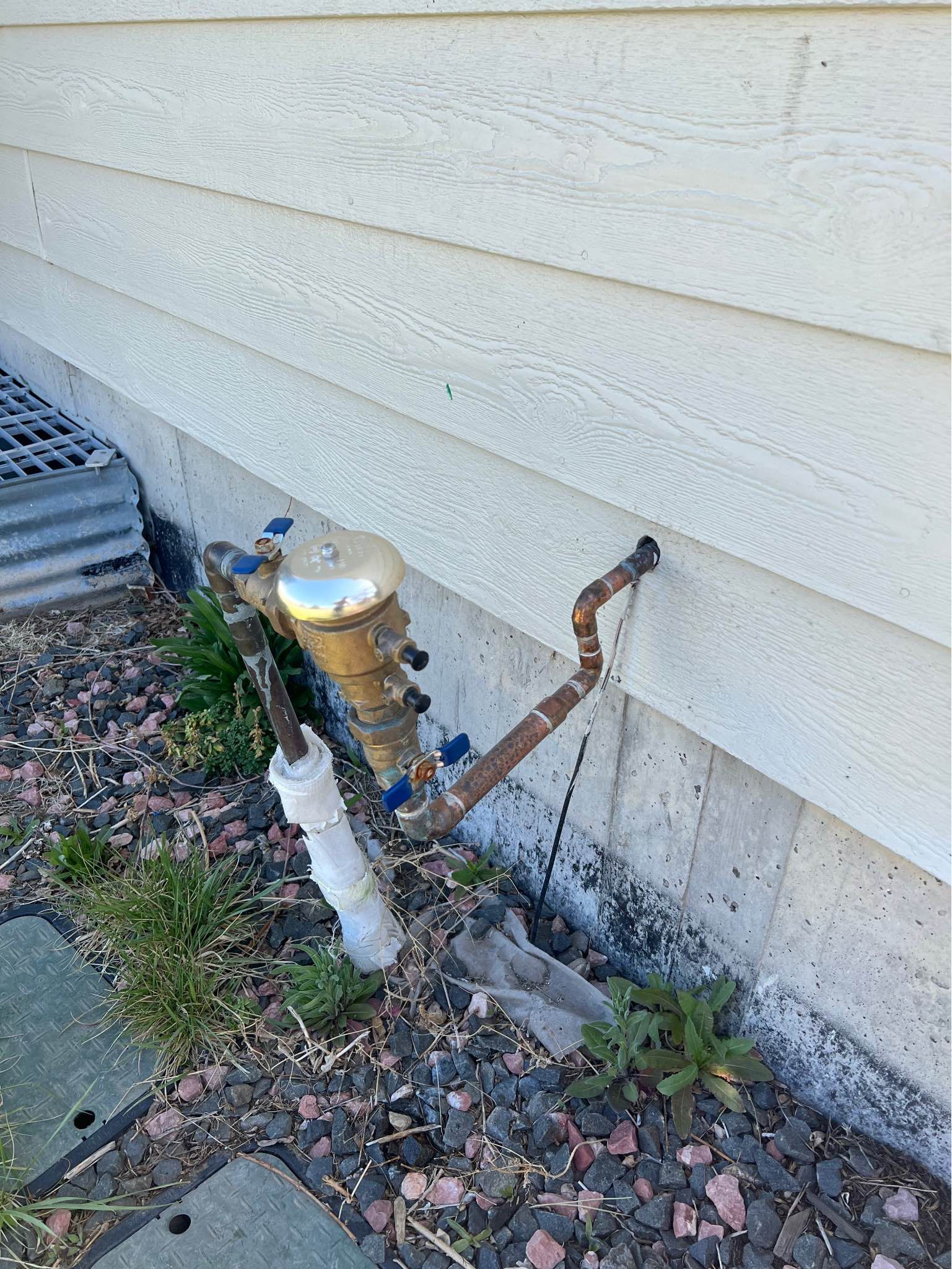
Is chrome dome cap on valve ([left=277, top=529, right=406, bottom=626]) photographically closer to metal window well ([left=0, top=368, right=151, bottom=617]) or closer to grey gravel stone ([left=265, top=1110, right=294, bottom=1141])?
grey gravel stone ([left=265, top=1110, right=294, bottom=1141])

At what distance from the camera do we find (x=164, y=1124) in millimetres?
1799

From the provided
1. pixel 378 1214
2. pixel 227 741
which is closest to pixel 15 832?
pixel 227 741

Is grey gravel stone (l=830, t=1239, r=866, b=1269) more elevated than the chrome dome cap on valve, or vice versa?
the chrome dome cap on valve

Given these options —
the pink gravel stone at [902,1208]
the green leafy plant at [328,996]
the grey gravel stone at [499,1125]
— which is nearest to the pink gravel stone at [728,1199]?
the pink gravel stone at [902,1208]

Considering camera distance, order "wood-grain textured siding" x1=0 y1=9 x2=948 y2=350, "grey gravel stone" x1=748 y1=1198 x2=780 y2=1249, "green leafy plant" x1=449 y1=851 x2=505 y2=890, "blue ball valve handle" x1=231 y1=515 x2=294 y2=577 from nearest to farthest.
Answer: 1. "wood-grain textured siding" x1=0 y1=9 x2=948 y2=350
2. "blue ball valve handle" x1=231 y1=515 x2=294 y2=577
3. "grey gravel stone" x1=748 y1=1198 x2=780 y2=1249
4. "green leafy plant" x1=449 y1=851 x2=505 y2=890

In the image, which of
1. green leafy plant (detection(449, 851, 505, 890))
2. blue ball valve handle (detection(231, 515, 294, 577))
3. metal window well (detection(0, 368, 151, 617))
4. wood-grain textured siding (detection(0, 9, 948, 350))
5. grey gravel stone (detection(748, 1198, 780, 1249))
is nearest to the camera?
→ wood-grain textured siding (detection(0, 9, 948, 350))

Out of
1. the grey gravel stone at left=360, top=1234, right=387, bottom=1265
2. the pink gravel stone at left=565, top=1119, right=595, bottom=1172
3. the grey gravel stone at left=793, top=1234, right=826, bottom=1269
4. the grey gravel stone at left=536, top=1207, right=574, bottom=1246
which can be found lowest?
the grey gravel stone at left=360, top=1234, right=387, bottom=1265

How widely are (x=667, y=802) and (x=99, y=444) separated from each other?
2614 mm

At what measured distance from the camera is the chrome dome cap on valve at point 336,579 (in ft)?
3.89

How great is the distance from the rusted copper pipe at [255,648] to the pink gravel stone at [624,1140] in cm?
88

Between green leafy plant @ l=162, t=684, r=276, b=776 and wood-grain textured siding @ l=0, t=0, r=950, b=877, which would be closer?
wood-grain textured siding @ l=0, t=0, r=950, b=877

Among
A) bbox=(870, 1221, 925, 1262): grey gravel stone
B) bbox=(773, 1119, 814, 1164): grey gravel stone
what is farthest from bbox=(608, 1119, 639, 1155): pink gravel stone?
bbox=(870, 1221, 925, 1262): grey gravel stone

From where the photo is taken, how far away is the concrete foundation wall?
4.93 feet

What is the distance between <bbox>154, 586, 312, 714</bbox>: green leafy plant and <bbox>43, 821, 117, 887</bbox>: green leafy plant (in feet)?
1.65
